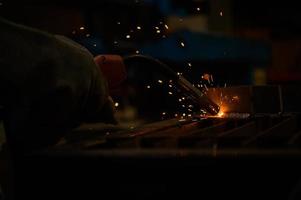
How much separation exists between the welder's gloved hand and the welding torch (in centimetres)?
88

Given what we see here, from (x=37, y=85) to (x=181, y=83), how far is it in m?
1.35

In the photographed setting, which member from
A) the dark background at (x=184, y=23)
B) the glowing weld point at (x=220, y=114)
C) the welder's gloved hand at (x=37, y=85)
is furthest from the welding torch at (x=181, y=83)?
the dark background at (x=184, y=23)

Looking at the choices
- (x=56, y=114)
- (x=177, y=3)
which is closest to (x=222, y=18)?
(x=177, y=3)

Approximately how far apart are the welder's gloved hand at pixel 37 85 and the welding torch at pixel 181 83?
2.89ft

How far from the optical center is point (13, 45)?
1.73 metres

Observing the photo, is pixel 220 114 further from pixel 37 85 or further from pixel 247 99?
pixel 37 85

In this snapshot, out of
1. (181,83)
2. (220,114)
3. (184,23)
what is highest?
(184,23)

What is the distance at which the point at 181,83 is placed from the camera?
2.95m

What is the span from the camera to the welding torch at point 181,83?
2787mm

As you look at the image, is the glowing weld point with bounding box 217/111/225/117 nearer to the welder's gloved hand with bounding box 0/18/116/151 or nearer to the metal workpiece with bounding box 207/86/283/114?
the metal workpiece with bounding box 207/86/283/114

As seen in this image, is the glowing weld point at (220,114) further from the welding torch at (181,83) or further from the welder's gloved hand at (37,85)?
the welder's gloved hand at (37,85)

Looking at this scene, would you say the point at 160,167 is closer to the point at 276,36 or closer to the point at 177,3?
the point at 177,3

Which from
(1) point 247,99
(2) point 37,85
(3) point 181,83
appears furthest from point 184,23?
(2) point 37,85

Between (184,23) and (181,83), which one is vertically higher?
(184,23)
